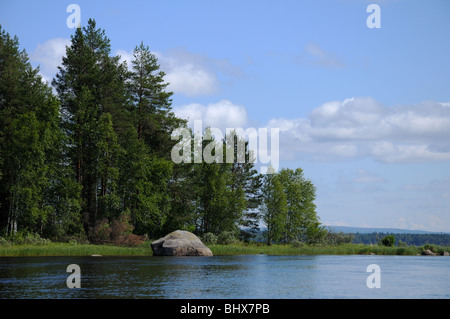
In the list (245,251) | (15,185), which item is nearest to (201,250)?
(245,251)

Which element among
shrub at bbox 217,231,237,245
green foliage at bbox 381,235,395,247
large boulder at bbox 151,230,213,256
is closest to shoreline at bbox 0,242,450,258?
shrub at bbox 217,231,237,245

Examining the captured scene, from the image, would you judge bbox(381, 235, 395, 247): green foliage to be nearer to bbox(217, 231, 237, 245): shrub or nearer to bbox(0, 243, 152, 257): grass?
bbox(217, 231, 237, 245): shrub

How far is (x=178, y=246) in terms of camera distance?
174 ft

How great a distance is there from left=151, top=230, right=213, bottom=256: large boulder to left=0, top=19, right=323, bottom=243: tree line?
26.9 feet

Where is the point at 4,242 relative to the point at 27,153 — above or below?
below

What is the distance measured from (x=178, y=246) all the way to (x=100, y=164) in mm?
16092

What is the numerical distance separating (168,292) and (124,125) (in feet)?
145

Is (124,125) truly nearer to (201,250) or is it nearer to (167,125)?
(167,125)

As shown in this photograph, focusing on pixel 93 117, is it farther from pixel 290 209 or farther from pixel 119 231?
pixel 290 209

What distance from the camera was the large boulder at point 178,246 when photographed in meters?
53.0

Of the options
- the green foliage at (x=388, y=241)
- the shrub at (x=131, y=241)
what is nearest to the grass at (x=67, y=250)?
the shrub at (x=131, y=241)

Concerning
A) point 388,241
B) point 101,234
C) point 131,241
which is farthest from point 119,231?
point 388,241

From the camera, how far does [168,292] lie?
82.9ft

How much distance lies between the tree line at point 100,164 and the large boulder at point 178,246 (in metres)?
8.21
